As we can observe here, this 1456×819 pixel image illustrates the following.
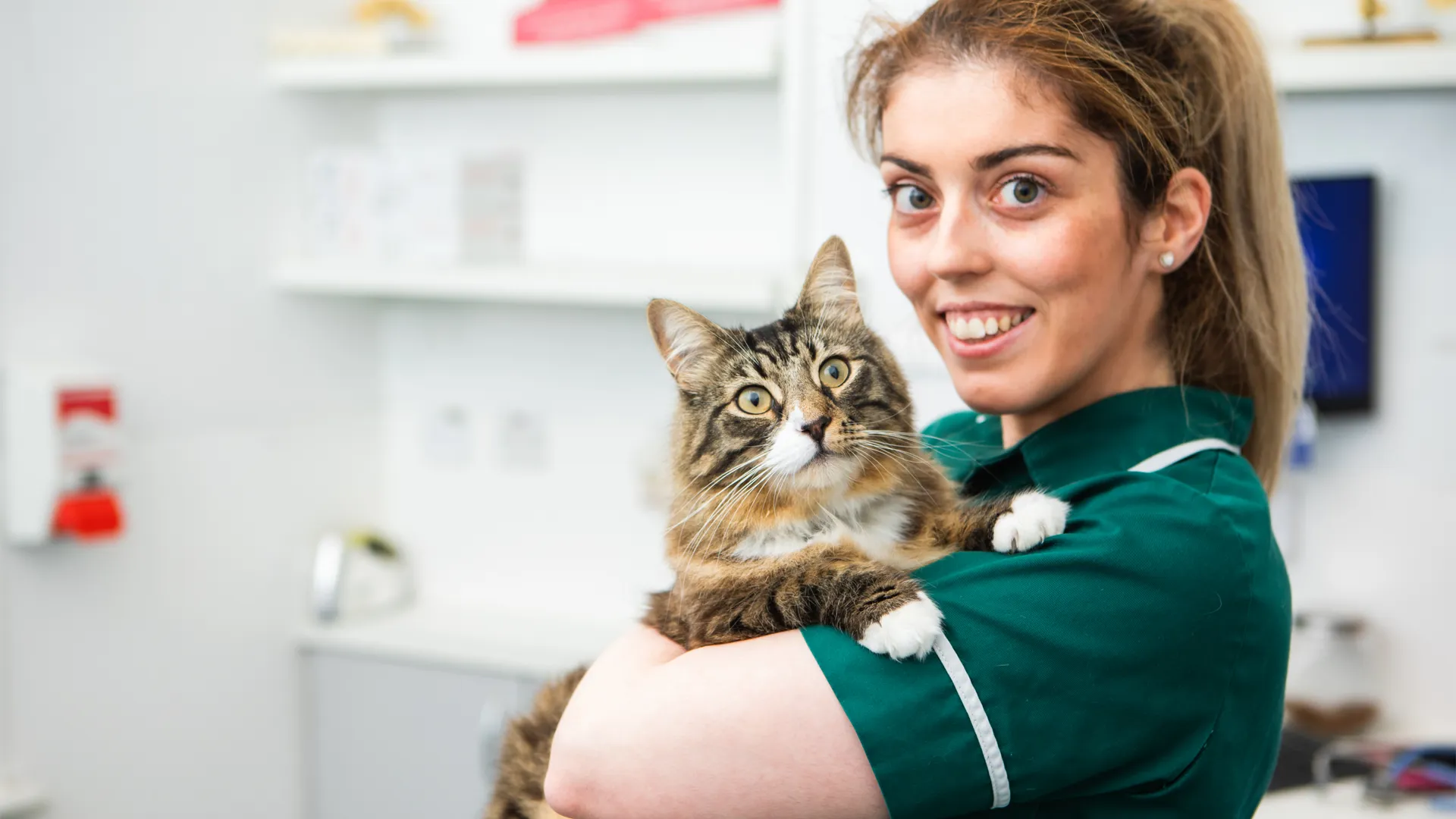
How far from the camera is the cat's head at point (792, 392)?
4.06 feet

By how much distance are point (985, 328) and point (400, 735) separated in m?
2.56

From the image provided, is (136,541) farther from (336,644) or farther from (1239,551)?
(1239,551)

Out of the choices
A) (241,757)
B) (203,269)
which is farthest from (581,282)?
(241,757)

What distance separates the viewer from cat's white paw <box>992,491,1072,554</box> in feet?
3.67

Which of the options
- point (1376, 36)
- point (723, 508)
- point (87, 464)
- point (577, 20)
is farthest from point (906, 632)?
point (577, 20)

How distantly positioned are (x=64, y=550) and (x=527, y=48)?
1.65 meters

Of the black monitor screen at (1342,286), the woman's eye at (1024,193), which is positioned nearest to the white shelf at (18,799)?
the woman's eye at (1024,193)

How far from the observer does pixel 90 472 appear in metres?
2.69

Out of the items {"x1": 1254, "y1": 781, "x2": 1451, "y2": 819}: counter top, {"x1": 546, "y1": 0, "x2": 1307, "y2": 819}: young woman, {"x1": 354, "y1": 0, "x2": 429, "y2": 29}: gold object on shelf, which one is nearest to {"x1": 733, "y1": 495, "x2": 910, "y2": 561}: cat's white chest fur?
{"x1": 546, "y1": 0, "x2": 1307, "y2": 819}: young woman

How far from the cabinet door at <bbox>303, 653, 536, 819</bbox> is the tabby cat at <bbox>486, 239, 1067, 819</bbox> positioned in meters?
1.80

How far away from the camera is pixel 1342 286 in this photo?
2.71m

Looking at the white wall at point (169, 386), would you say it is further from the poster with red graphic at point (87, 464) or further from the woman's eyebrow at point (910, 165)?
the woman's eyebrow at point (910, 165)

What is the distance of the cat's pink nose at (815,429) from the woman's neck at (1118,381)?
228mm

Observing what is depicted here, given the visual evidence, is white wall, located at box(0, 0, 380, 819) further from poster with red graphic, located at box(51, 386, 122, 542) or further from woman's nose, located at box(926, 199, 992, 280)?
woman's nose, located at box(926, 199, 992, 280)
